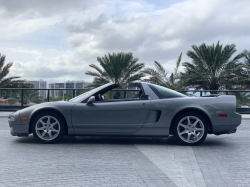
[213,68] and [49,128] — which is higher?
[213,68]

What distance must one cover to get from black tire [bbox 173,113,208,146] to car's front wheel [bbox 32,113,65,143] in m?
2.33

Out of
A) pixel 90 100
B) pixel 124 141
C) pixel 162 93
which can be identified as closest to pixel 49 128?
pixel 90 100

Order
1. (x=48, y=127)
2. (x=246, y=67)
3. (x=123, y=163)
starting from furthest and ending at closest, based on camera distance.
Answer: (x=246, y=67) → (x=48, y=127) → (x=123, y=163)

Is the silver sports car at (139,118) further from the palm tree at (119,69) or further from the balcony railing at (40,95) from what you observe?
the palm tree at (119,69)

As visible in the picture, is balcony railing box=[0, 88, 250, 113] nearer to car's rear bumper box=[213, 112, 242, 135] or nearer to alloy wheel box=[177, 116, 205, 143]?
car's rear bumper box=[213, 112, 242, 135]

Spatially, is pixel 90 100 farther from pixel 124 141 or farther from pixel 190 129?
pixel 190 129

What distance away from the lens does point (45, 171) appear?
434 cm

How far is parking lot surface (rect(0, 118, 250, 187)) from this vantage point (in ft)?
12.9

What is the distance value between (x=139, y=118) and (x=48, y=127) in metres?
1.88

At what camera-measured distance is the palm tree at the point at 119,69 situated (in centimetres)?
2903

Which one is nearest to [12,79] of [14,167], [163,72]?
[163,72]

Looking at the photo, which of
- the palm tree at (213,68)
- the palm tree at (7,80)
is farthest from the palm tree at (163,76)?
the palm tree at (7,80)

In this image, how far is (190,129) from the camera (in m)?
6.42

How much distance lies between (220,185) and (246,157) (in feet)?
6.19
